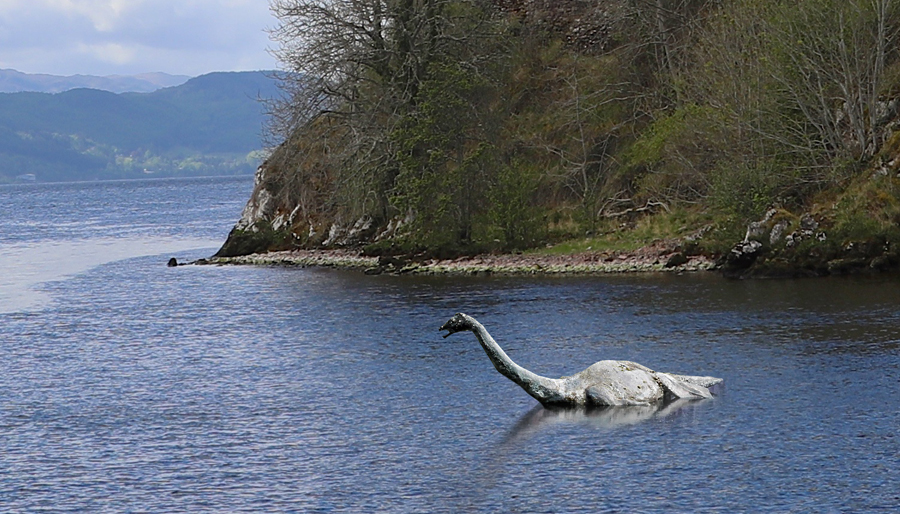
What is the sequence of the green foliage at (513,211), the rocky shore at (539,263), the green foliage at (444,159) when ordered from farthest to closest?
the green foliage at (444,159), the green foliage at (513,211), the rocky shore at (539,263)

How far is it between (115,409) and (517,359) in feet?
31.8

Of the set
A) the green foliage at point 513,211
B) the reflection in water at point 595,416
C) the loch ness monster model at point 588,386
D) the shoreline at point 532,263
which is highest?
the green foliage at point 513,211

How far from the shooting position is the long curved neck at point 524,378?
76.8ft

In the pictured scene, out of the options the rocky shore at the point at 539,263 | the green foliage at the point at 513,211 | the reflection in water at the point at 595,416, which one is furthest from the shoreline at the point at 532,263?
the reflection in water at the point at 595,416

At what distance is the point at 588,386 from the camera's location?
23.5 metres

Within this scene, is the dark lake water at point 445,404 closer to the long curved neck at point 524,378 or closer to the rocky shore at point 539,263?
the long curved neck at point 524,378

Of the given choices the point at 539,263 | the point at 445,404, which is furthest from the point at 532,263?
the point at 445,404

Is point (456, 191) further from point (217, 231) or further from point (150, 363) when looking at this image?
point (217, 231)

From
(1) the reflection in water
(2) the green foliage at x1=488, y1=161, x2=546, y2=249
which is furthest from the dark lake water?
(2) the green foliage at x1=488, y1=161, x2=546, y2=249

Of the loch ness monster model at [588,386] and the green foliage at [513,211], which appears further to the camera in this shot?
the green foliage at [513,211]

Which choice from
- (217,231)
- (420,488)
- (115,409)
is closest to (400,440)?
(420,488)

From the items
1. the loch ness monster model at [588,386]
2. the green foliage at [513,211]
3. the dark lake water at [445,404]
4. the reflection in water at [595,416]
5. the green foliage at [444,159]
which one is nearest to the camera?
the dark lake water at [445,404]

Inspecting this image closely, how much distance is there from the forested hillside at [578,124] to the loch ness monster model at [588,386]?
2141 cm

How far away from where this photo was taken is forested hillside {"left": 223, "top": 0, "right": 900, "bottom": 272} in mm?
45562
